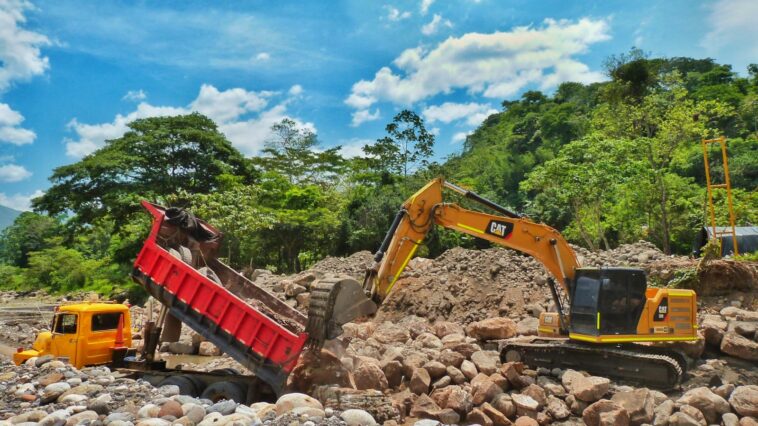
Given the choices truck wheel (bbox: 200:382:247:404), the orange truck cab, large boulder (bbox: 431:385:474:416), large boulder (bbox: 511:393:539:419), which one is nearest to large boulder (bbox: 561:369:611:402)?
large boulder (bbox: 511:393:539:419)

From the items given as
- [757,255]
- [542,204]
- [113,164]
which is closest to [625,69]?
[542,204]

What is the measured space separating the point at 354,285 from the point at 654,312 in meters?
5.73

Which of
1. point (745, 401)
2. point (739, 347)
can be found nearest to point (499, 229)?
point (745, 401)

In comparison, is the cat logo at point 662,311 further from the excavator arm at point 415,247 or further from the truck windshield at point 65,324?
the truck windshield at point 65,324

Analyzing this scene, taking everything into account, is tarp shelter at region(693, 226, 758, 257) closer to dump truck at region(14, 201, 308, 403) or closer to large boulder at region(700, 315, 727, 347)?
large boulder at region(700, 315, 727, 347)

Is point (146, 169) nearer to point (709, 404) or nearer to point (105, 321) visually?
point (105, 321)

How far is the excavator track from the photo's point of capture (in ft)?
30.4

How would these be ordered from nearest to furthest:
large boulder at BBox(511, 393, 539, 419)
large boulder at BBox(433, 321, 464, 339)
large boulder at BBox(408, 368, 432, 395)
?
1. large boulder at BBox(511, 393, 539, 419)
2. large boulder at BBox(408, 368, 432, 395)
3. large boulder at BBox(433, 321, 464, 339)

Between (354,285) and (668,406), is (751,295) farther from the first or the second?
(354,285)

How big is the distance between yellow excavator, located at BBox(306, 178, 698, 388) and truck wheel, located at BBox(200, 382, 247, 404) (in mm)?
2474

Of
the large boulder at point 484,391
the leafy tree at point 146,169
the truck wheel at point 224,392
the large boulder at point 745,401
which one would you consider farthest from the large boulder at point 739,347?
the leafy tree at point 146,169

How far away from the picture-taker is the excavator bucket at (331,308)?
765cm

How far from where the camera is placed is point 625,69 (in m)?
37.1

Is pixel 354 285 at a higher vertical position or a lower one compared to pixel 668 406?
higher
